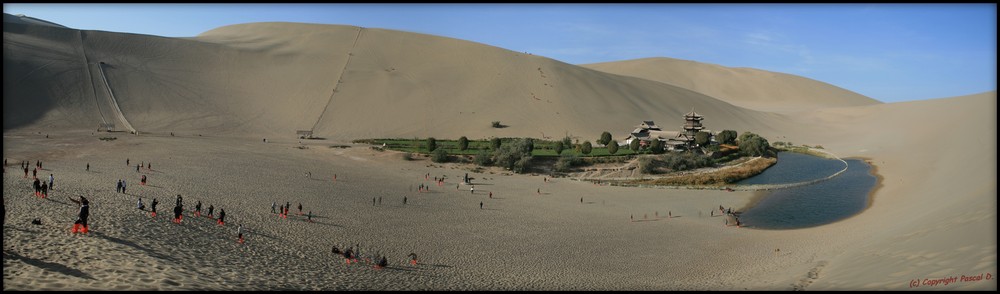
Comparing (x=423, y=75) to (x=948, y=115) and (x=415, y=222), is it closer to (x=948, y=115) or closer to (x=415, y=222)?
(x=415, y=222)

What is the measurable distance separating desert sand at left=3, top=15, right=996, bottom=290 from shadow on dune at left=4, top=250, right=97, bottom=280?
8 cm

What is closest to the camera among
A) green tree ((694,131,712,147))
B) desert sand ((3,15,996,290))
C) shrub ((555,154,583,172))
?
desert sand ((3,15,996,290))

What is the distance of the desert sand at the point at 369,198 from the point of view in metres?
17.2

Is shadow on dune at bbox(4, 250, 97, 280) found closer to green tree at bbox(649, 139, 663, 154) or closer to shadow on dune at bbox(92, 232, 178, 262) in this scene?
shadow on dune at bbox(92, 232, 178, 262)

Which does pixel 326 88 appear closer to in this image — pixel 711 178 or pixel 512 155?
pixel 512 155

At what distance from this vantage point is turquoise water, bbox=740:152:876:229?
108 feet

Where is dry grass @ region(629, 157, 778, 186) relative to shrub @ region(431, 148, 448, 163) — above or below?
below

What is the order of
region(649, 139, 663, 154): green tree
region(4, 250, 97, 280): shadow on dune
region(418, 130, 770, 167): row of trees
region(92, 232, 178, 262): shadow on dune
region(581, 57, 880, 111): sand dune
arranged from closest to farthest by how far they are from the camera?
region(4, 250, 97, 280): shadow on dune < region(92, 232, 178, 262): shadow on dune < region(418, 130, 770, 167): row of trees < region(649, 139, 663, 154): green tree < region(581, 57, 880, 111): sand dune

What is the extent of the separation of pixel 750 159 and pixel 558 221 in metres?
37.3

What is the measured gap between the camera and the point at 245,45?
10644cm

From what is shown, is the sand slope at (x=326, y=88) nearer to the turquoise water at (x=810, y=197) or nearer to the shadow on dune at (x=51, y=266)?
the turquoise water at (x=810, y=197)

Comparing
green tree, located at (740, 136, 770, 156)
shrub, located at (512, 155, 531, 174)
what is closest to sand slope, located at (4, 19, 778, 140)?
green tree, located at (740, 136, 770, 156)

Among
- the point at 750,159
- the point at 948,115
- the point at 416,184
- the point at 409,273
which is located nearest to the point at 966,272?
the point at 409,273

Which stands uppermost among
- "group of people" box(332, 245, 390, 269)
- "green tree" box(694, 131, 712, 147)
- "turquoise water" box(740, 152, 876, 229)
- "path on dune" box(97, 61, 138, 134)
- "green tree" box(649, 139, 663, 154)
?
"path on dune" box(97, 61, 138, 134)
